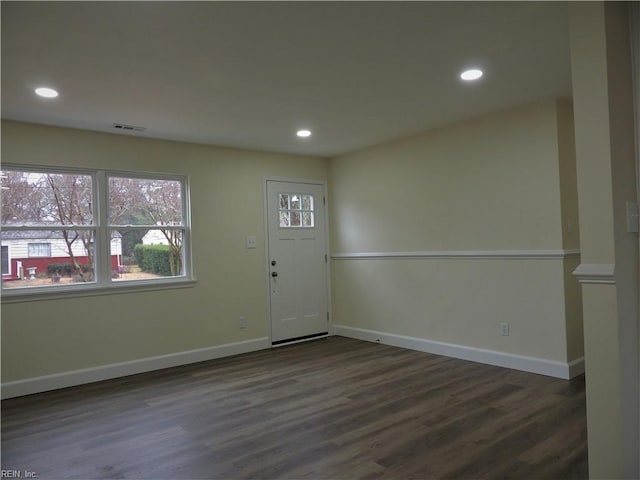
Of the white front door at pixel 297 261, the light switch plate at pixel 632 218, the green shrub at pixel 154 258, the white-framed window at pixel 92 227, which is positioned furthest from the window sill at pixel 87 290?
the light switch plate at pixel 632 218

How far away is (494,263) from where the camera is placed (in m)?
4.21

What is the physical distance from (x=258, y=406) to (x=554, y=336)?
258 centimetres

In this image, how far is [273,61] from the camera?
2842 mm

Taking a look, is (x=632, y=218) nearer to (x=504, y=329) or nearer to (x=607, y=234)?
(x=607, y=234)

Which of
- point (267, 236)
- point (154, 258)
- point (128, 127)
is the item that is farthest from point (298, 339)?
point (128, 127)

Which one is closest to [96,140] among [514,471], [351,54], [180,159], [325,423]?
[180,159]

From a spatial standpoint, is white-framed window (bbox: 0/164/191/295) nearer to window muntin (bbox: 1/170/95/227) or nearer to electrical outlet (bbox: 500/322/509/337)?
window muntin (bbox: 1/170/95/227)

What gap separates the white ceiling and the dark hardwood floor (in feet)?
7.89

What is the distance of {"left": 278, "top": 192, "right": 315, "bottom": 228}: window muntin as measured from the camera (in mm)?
A: 5621

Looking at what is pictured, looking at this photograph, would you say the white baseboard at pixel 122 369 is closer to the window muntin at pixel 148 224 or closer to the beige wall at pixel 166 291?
the beige wall at pixel 166 291

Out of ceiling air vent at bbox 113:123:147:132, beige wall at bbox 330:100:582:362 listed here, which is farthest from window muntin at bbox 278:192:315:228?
ceiling air vent at bbox 113:123:147:132

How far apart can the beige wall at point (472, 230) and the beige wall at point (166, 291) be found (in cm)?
121

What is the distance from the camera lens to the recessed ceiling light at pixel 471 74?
10.2 ft

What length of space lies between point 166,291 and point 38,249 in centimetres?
123
